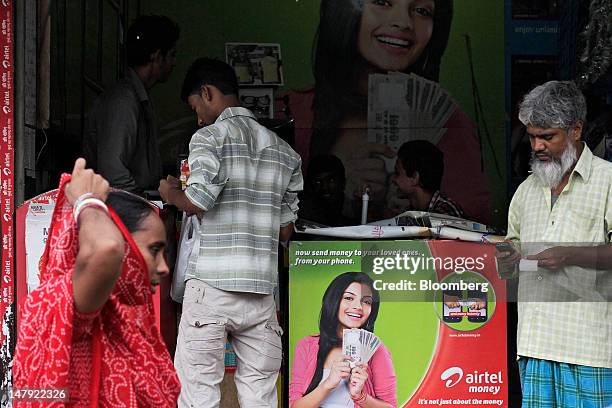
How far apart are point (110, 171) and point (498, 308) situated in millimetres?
2208

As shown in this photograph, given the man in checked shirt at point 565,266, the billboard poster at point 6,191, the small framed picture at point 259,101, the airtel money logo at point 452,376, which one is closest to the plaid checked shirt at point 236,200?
the billboard poster at point 6,191

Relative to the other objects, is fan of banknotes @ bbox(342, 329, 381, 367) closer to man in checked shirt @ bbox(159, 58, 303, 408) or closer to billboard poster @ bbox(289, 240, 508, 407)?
billboard poster @ bbox(289, 240, 508, 407)

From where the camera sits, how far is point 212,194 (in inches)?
187

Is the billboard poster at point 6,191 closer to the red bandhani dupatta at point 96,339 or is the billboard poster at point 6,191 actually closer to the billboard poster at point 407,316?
the billboard poster at point 407,316

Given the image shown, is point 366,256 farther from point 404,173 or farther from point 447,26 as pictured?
point 447,26

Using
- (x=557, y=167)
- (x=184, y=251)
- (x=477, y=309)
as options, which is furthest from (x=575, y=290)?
(x=184, y=251)

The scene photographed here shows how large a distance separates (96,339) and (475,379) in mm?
2917

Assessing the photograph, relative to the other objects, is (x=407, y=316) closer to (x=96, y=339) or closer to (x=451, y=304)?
(x=451, y=304)

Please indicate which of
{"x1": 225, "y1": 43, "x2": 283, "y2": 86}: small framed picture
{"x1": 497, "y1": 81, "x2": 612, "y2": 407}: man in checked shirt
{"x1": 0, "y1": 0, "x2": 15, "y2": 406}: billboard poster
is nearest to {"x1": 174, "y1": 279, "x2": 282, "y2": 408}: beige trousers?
{"x1": 0, "y1": 0, "x2": 15, "y2": 406}: billboard poster

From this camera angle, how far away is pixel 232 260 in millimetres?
4828

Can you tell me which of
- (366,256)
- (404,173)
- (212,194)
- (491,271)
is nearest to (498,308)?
(491,271)

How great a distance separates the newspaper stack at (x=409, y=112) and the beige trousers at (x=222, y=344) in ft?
9.37

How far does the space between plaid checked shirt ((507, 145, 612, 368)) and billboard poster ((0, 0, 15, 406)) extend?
2419 mm

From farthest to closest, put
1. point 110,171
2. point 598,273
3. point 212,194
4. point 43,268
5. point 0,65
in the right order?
point 110,171 < point 0,65 < point 212,194 < point 598,273 < point 43,268
